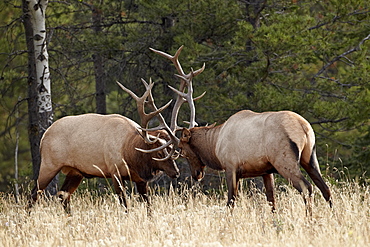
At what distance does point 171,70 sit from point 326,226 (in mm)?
8452

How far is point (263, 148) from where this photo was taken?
7234 millimetres

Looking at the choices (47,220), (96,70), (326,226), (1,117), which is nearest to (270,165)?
(326,226)

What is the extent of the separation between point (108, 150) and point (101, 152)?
13 centimetres

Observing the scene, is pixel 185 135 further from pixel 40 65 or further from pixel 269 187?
pixel 40 65

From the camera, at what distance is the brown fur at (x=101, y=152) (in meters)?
8.48

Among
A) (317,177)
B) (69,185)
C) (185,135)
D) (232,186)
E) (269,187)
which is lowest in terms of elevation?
(69,185)

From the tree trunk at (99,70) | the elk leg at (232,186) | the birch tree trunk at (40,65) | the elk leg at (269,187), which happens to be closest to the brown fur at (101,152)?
the elk leg at (232,186)

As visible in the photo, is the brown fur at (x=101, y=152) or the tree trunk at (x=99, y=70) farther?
the tree trunk at (x=99, y=70)

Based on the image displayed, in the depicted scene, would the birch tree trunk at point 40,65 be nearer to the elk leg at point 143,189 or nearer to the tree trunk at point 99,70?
the elk leg at point 143,189

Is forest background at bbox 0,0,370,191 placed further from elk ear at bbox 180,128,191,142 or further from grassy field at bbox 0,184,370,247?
grassy field at bbox 0,184,370,247

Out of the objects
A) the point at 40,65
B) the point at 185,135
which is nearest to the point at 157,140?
the point at 185,135

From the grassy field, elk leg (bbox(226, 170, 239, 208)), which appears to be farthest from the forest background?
the grassy field

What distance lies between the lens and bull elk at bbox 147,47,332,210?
692 centimetres

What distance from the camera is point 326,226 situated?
5691 millimetres
